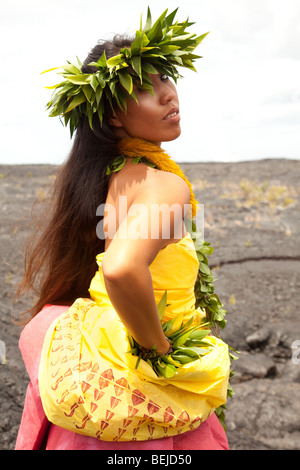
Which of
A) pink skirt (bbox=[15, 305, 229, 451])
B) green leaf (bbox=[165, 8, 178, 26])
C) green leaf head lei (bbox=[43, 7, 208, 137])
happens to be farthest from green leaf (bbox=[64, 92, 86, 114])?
pink skirt (bbox=[15, 305, 229, 451])

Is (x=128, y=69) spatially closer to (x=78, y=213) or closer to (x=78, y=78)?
(x=78, y=78)

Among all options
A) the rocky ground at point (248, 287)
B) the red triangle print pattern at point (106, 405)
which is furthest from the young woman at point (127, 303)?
the rocky ground at point (248, 287)

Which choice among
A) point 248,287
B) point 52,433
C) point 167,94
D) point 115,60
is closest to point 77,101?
point 115,60

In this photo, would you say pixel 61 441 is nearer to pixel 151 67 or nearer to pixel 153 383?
pixel 153 383

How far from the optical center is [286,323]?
19.1 ft

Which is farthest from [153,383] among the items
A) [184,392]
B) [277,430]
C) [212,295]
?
[277,430]

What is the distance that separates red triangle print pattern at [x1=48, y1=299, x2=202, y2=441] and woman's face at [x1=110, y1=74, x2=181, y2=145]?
0.73m

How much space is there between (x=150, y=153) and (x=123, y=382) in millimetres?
719

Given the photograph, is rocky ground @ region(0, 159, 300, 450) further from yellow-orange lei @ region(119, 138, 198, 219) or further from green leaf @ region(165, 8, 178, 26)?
green leaf @ region(165, 8, 178, 26)

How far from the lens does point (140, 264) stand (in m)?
1.39

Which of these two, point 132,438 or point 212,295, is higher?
point 212,295

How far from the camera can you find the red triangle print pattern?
1.58 m

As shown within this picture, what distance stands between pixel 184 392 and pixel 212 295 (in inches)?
26.4

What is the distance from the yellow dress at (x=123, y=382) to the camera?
1.59 m
